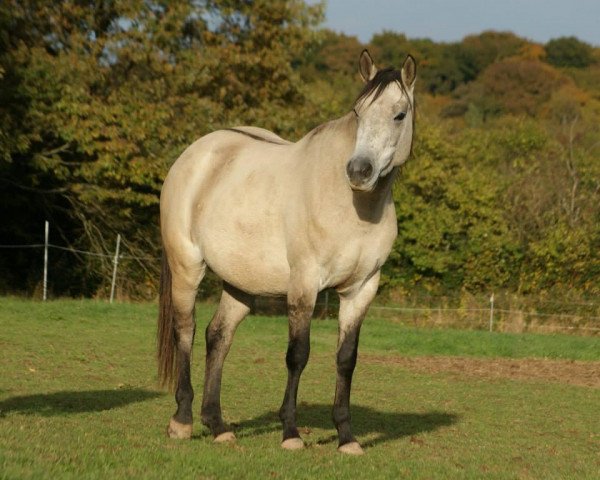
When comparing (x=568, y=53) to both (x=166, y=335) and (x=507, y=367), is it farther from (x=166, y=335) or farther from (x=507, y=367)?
(x=166, y=335)

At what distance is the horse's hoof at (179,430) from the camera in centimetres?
765

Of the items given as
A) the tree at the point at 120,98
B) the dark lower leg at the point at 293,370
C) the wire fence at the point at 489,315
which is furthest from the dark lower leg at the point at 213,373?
the wire fence at the point at 489,315

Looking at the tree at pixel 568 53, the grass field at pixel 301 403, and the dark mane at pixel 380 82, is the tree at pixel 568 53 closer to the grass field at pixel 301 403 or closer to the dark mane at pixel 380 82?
the grass field at pixel 301 403

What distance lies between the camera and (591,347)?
20688 mm

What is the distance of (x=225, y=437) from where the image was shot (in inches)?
299

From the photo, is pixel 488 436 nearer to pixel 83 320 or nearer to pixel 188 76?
pixel 83 320

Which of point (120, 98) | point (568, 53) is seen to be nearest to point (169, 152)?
point (120, 98)

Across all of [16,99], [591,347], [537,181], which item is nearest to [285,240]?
[591,347]

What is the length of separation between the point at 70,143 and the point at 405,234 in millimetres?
9954

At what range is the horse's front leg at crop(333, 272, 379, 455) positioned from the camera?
725cm

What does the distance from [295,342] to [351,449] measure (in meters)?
0.82

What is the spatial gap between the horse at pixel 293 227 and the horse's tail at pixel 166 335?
3 cm

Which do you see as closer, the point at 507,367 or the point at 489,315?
the point at 507,367

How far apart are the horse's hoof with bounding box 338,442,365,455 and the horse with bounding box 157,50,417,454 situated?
14mm
